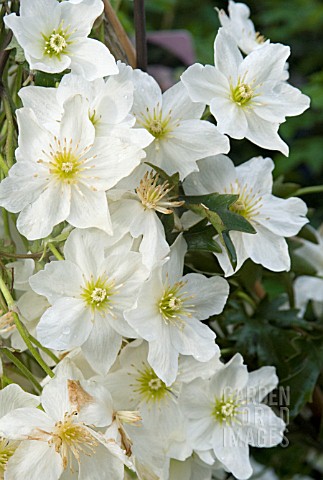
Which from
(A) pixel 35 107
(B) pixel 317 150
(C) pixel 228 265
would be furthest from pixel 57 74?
(B) pixel 317 150

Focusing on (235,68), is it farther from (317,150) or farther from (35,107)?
(317,150)

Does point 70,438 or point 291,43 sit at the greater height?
point 70,438

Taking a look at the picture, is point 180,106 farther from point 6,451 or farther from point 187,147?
point 6,451

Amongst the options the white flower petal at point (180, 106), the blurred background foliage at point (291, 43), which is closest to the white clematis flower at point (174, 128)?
the white flower petal at point (180, 106)

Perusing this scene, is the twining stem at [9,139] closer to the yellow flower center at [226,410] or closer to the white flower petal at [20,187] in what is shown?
the white flower petal at [20,187]

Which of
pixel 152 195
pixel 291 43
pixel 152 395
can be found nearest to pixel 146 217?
pixel 152 195

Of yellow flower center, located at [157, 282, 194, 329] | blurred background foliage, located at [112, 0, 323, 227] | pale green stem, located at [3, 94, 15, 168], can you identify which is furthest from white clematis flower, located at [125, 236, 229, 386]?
blurred background foliage, located at [112, 0, 323, 227]

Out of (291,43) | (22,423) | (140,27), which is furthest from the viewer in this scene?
(291,43)
